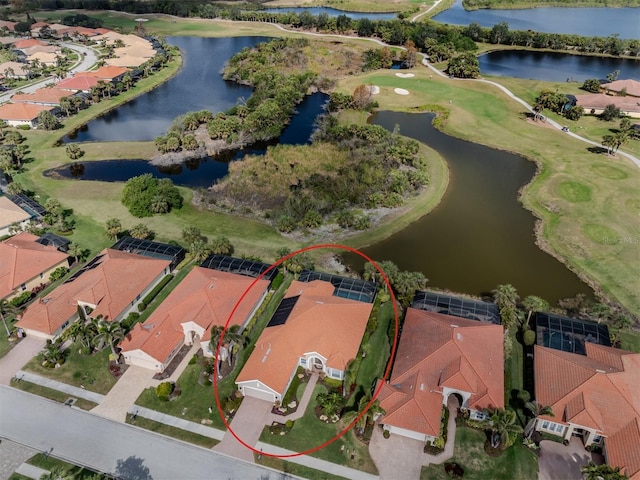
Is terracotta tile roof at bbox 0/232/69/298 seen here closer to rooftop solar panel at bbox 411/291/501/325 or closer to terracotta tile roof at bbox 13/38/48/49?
rooftop solar panel at bbox 411/291/501/325

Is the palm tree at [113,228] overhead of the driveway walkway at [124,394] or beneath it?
overhead

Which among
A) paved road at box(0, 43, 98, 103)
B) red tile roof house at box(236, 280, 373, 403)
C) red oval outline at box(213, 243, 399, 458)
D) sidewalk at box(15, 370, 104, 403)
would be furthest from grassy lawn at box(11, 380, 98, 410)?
paved road at box(0, 43, 98, 103)

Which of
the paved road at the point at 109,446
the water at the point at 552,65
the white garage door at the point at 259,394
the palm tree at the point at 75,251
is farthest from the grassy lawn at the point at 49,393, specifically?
the water at the point at 552,65

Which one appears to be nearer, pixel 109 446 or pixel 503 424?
pixel 503 424

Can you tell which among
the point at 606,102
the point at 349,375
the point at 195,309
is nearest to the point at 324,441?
the point at 349,375

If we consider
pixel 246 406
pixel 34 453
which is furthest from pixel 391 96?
pixel 34 453

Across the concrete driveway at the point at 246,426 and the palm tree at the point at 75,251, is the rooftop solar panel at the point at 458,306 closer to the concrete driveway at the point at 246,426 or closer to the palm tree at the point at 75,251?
the concrete driveway at the point at 246,426

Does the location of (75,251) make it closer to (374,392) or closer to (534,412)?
(374,392)

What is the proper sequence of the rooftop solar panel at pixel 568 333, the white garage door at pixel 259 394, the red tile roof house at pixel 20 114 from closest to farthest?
the white garage door at pixel 259 394, the rooftop solar panel at pixel 568 333, the red tile roof house at pixel 20 114
